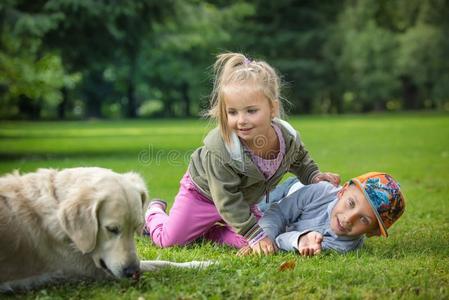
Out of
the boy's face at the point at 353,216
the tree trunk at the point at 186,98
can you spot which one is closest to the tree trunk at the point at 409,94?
the tree trunk at the point at 186,98

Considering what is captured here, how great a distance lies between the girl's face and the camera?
225 inches

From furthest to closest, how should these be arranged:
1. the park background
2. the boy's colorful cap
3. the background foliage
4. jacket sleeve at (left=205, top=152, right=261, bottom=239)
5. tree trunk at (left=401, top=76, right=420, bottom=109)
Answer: tree trunk at (left=401, top=76, right=420, bottom=109) < the background foliage < jacket sleeve at (left=205, top=152, right=261, bottom=239) < the boy's colorful cap < the park background

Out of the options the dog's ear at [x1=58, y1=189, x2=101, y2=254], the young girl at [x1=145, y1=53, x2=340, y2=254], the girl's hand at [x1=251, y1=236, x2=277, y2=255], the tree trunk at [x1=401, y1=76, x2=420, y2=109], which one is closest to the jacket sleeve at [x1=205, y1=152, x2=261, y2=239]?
the young girl at [x1=145, y1=53, x2=340, y2=254]

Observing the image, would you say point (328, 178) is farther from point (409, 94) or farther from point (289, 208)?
point (409, 94)

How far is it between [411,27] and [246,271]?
56.0 metres

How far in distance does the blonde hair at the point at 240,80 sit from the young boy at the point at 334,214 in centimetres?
93

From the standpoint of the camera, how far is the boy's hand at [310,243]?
5.49m

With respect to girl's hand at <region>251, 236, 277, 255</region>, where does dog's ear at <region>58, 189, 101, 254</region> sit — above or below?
above

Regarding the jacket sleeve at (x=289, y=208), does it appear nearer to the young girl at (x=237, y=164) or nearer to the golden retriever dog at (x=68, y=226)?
the young girl at (x=237, y=164)

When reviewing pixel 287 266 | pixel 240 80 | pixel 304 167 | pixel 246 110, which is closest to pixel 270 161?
pixel 246 110

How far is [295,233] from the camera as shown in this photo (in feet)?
18.9

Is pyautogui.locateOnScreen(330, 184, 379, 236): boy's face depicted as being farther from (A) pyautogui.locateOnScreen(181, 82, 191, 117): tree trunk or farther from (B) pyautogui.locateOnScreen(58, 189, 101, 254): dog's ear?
(A) pyautogui.locateOnScreen(181, 82, 191, 117): tree trunk

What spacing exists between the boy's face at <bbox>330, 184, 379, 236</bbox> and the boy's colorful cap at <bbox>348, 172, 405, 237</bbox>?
0.18 ft

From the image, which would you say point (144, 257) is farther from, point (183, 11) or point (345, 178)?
point (183, 11)
